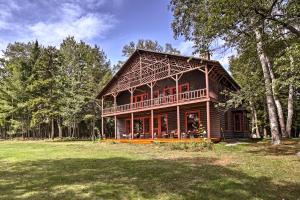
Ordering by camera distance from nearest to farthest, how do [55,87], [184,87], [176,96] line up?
[176,96] < [184,87] < [55,87]

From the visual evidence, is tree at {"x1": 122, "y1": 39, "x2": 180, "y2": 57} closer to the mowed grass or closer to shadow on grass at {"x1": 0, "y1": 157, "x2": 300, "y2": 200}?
the mowed grass

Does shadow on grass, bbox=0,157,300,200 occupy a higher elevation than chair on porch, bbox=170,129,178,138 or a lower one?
lower

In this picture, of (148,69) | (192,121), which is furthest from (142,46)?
Answer: (192,121)

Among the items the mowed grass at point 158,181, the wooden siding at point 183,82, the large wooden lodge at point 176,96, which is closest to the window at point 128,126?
the large wooden lodge at point 176,96

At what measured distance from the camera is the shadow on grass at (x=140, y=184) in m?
6.55

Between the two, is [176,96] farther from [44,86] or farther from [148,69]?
[44,86]

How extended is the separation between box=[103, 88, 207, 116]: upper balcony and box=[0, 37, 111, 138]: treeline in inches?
218

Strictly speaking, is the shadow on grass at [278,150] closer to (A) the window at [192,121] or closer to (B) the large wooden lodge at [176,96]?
(B) the large wooden lodge at [176,96]

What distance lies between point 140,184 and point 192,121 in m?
18.6

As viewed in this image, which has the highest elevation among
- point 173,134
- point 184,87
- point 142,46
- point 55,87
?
point 142,46

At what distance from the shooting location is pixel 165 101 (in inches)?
1047

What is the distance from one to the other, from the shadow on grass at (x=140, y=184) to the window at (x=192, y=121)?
15.0 m

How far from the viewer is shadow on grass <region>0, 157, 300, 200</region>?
258 inches

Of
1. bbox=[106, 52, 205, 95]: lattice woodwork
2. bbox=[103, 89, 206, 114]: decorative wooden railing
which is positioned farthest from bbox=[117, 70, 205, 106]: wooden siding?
bbox=[106, 52, 205, 95]: lattice woodwork
